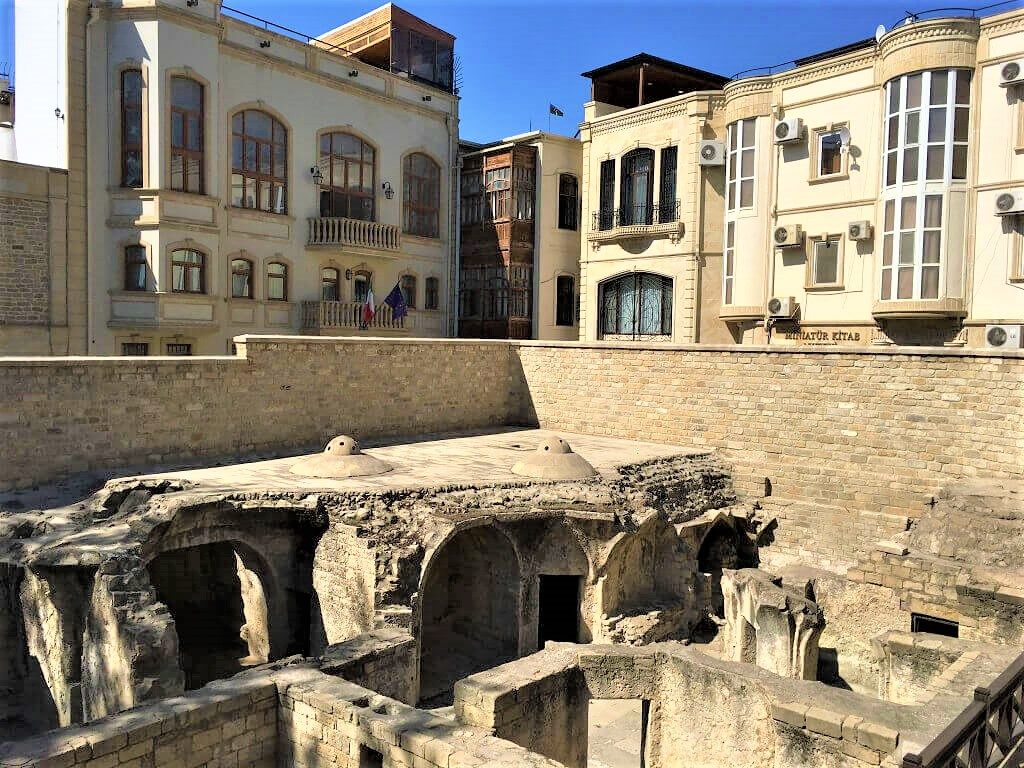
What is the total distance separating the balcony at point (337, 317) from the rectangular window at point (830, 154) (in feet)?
44.1

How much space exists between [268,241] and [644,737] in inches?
742

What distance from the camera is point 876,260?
21.2m

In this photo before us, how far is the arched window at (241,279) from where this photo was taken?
24.1 meters

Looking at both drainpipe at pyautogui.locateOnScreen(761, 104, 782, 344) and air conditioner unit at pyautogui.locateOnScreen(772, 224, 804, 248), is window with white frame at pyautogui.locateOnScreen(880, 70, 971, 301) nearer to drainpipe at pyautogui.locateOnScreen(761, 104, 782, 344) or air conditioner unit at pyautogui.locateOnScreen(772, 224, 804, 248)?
air conditioner unit at pyautogui.locateOnScreen(772, 224, 804, 248)

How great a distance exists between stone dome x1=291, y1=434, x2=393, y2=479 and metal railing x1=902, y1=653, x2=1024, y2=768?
12549 millimetres

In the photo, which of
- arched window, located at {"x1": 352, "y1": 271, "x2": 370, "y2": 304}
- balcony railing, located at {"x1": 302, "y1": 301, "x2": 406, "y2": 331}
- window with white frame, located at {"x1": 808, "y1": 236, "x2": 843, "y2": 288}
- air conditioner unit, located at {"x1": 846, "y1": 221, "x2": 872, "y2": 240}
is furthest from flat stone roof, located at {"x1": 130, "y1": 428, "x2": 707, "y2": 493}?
air conditioner unit, located at {"x1": 846, "y1": 221, "x2": 872, "y2": 240}

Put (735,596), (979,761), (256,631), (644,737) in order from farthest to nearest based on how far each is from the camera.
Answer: (256,631) < (735,596) < (644,737) < (979,761)

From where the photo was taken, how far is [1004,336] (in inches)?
750

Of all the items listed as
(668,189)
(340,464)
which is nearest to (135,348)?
(340,464)

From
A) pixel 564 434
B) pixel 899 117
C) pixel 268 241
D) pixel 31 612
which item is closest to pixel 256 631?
pixel 31 612

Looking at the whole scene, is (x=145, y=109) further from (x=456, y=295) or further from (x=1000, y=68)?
(x=1000, y=68)

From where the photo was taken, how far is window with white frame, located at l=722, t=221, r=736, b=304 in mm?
24266

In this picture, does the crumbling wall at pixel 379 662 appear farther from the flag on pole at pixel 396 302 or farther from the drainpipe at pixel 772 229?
the drainpipe at pixel 772 229

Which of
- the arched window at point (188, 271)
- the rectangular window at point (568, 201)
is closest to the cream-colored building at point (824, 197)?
the rectangular window at point (568, 201)
